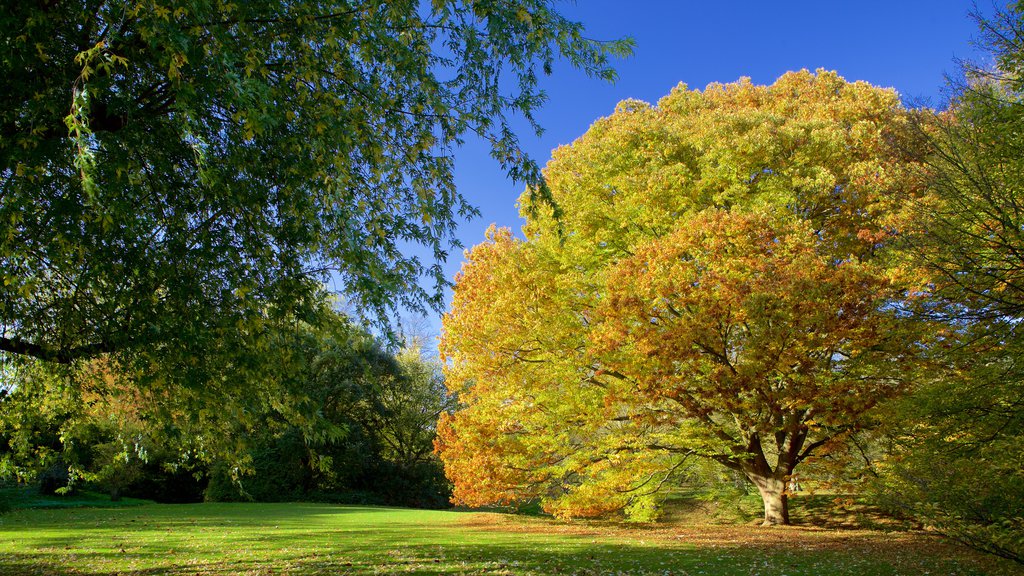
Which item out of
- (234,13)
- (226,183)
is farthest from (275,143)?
(234,13)

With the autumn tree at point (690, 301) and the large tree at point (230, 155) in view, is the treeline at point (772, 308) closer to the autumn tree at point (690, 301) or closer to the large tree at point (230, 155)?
the autumn tree at point (690, 301)

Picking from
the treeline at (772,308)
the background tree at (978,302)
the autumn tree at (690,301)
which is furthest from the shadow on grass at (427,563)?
the autumn tree at (690,301)

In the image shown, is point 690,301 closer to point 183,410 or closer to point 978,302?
point 978,302

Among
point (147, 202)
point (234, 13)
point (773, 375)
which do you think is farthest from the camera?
point (773, 375)

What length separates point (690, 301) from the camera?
45.5ft

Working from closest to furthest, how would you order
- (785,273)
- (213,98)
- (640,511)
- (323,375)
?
(213,98) < (785,273) < (640,511) < (323,375)

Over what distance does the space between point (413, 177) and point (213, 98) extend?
2.29 m

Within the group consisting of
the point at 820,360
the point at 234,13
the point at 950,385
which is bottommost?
the point at 950,385

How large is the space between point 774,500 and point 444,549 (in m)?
11.3

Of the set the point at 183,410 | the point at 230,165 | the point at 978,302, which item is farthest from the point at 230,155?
the point at 978,302

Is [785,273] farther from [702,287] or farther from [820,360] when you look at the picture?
[820,360]

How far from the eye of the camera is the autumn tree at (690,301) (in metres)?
13.7

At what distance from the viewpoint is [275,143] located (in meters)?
5.80

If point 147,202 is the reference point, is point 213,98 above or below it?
above
